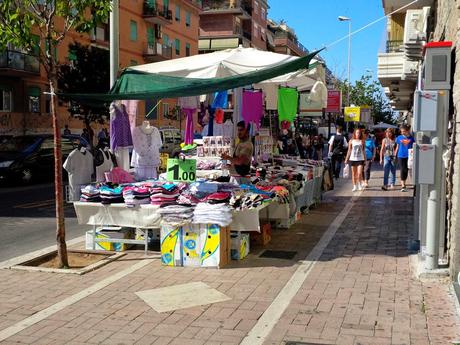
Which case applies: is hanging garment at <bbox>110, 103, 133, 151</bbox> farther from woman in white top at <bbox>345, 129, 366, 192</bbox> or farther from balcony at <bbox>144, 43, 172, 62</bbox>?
balcony at <bbox>144, 43, 172, 62</bbox>

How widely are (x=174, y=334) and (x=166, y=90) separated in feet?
14.9

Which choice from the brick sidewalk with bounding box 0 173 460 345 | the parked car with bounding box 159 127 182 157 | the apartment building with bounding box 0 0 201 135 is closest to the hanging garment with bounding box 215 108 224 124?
the brick sidewalk with bounding box 0 173 460 345

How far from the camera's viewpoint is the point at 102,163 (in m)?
8.74

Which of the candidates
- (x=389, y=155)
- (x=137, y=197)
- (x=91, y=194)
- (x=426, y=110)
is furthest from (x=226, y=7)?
(x=426, y=110)

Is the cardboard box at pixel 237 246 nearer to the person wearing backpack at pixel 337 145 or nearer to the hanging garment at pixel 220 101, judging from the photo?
the hanging garment at pixel 220 101

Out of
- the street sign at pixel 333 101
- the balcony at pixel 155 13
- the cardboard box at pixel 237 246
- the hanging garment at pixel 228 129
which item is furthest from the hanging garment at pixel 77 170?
the balcony at pixel 155 13

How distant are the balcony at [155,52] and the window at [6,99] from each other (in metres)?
15.5

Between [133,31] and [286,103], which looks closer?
[286,103]

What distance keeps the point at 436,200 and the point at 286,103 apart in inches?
288

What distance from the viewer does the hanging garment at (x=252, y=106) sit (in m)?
11.5

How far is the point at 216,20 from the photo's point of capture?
206 ft

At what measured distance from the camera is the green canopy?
7992 millimetres

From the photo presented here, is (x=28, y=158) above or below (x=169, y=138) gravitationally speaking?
below

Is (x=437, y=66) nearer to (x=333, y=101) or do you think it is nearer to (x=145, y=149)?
(x=145, y=149)
